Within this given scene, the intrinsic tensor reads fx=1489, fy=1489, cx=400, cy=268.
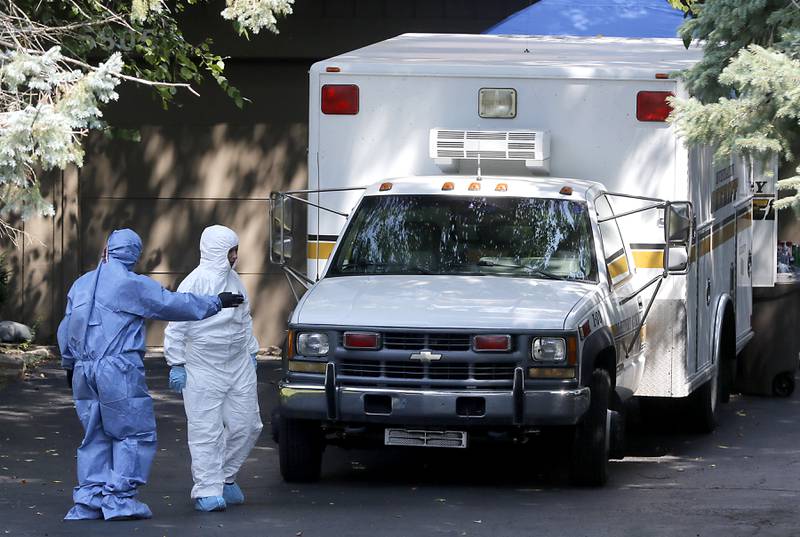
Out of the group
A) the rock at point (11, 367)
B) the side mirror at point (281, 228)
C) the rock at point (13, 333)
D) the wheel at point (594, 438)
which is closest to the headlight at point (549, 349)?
the wheel at point (594, 438)

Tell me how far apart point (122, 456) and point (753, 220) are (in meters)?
7.24

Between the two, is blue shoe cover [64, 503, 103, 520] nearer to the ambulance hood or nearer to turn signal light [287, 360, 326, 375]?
turn signal light [287, 360, 326, 375]

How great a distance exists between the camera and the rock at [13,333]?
52.1ft

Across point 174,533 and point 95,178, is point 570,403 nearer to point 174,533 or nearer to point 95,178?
point 174,533

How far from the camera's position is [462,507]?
28.7 ft

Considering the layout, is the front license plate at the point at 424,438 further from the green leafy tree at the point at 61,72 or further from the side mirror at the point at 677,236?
the green leafy tree at the point at 61,72

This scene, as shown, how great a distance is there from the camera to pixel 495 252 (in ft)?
31.9

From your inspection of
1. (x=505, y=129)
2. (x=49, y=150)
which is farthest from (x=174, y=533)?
(x=505, y=129)

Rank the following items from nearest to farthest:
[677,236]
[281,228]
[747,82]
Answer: [747,82] → [677,236] → [281,228]

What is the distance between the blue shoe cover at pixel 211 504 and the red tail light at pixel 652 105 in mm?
3926

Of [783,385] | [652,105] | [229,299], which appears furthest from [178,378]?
[783,385]

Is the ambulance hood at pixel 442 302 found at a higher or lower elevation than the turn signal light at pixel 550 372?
higher

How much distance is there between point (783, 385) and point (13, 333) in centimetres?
797

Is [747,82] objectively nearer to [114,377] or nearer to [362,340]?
[362,340]
